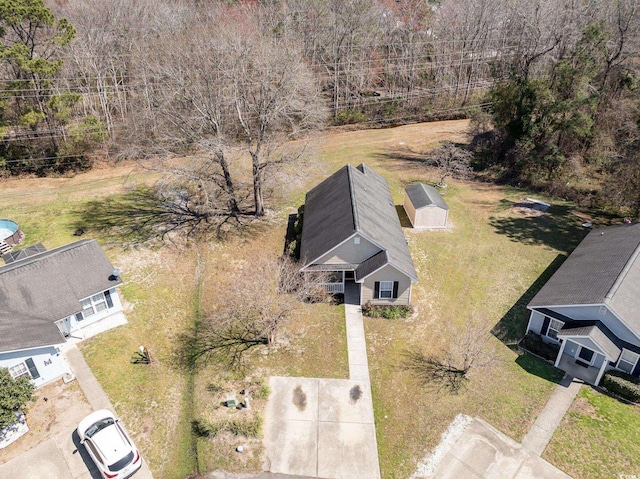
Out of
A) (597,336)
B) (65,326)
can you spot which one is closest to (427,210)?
(597,336)

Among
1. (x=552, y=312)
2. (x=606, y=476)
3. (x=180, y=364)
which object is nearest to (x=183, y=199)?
(x=180, y=364)

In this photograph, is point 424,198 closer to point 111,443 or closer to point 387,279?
point 387,279

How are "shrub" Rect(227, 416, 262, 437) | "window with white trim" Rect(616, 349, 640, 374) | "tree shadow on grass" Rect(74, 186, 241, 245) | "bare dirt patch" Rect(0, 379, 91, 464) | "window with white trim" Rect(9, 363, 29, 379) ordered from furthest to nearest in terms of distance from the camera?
"tree shadow on grass" Rect(74, 186, 241, 245), "window with white trim" Rect(616, 349, 640, 374), "window with white trim" Rect(9, 363, 29, 379), "shrub" Rect(227, 416, 262, 437), "bare dirt patch" Rect(0, 379, 91, 464)

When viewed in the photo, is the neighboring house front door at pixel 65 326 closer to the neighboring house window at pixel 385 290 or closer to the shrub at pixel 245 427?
the shrub at pixel 245 427

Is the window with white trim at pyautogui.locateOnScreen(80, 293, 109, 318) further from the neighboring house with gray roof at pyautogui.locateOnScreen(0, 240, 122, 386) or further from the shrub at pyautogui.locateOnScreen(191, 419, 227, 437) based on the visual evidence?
the shrub at pyautogui.locateOnScreen(191, 419, 227, 437)

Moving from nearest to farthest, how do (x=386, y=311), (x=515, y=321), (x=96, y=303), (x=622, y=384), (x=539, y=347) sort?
(x=622, y=384), (x=539, y=347), (x=96, y=303), (x=515, y=321), (x=386, y=311)

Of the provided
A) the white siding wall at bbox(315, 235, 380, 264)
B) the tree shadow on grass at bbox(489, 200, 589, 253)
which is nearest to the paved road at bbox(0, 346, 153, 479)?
the white siding wall at bbox(315, 235, 380, 264)
